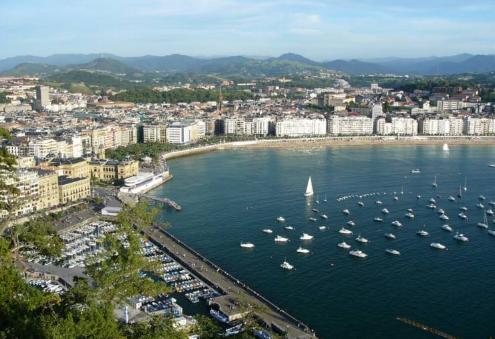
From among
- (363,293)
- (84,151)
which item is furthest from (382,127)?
(363,293)

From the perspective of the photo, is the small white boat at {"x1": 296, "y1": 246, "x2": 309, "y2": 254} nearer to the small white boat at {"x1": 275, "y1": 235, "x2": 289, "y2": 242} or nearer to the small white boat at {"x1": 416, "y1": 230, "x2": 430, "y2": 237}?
the small white boat at {"x1": 275, "y1": 235, "x2": 289, "y2": 242}

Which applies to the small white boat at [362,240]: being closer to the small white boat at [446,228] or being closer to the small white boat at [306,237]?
the small white boat at [306,237]

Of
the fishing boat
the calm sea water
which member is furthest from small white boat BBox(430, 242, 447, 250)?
the fishing boat

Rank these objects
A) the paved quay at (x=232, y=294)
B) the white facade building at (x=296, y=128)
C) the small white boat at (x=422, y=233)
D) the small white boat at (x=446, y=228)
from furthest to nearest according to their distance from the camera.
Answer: the white facade building at (x=296, y=128) < the small white boat at (x=446, y=228) < the small white boat at (x=422, y=233) < the paved quay at (x=232, y=294)

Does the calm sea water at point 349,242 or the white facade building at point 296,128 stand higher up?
the white facade building at point 296,128

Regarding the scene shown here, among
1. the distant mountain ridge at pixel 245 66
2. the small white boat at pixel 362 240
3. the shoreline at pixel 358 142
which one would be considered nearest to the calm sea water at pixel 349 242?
the small white boat at pixel 362 240

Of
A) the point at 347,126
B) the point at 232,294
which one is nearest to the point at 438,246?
the point at 232,294
